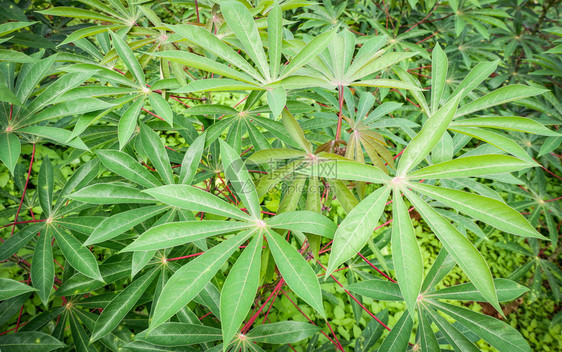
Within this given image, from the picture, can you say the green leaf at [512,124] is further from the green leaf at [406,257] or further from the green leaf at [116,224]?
the green leaf at [116,224]

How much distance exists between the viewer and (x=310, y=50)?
0.74 metres

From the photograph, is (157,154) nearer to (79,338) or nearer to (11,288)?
(11,288)

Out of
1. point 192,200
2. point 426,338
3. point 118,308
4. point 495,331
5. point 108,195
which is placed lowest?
point 118,308

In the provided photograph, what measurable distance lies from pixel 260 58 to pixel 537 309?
334 centimetres

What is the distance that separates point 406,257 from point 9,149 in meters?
1.14

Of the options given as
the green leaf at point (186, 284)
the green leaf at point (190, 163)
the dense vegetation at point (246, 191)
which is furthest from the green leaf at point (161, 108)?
the green leaf at point (186, 284)

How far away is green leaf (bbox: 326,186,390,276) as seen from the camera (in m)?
0.57

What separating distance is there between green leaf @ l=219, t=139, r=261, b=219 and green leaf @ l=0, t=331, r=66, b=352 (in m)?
0.77

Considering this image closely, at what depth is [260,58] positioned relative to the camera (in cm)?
78

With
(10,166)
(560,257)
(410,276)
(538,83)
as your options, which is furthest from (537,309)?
(10,166)

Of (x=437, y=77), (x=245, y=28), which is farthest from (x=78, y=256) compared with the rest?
(x=437, y=77)

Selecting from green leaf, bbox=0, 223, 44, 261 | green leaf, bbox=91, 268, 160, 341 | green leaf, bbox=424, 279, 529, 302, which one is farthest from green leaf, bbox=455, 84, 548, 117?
green leaf, bbox=0, 223, 44, 261

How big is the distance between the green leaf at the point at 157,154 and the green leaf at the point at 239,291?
45 cm

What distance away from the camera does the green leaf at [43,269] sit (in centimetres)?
89
